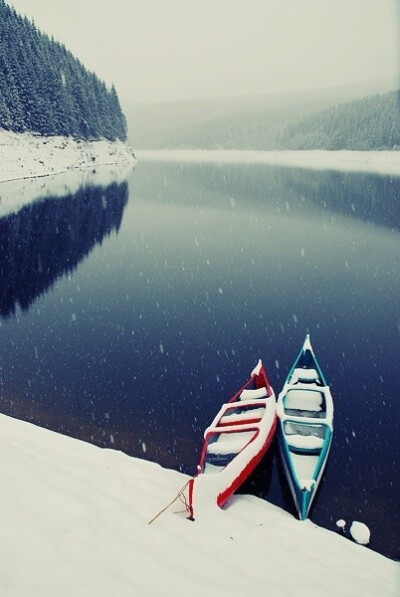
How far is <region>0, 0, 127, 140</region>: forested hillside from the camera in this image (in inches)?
2904

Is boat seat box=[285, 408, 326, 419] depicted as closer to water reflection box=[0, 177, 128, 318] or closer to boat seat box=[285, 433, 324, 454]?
boat seat box=[285, 433, 324, 454]

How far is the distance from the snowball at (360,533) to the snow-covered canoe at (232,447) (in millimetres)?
2303

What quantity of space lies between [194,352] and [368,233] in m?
27.9

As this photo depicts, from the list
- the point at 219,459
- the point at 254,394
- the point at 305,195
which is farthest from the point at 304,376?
the point at 305,195

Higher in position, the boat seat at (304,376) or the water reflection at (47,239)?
the water reflection at (47,239)

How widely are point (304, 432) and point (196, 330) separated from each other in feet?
28.7

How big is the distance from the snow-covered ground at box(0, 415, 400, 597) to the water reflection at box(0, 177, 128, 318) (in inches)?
586

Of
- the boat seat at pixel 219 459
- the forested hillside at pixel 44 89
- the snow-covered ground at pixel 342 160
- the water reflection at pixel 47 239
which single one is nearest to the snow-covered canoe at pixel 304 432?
the boat seat at pixel 219 459

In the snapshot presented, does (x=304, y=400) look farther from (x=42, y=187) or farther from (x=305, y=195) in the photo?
(x=42, y=187)

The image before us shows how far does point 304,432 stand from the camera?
11.3 meters

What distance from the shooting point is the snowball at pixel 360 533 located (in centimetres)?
886

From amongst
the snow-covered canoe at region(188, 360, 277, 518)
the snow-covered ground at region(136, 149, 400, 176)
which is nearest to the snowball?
the snow-covered canoe at region(188, 360, 277, 518)

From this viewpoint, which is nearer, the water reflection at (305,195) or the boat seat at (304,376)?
the boat seat at (304,376)

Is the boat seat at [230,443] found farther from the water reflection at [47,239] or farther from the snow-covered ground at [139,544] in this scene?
the water reflection at [47,239]
